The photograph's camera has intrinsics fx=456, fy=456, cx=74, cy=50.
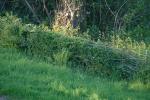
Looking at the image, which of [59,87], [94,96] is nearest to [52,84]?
[59,87]

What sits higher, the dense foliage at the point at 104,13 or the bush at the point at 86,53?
the dense foliage at the point at 104,13

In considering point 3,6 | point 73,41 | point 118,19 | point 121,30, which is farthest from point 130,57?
point 3,6

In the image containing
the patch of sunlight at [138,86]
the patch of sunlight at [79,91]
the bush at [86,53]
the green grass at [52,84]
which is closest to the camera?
the green grass at [52,84]

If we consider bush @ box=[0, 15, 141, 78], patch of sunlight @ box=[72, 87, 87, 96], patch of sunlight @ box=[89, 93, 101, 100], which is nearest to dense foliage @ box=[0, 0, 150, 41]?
bush @ box=[0, 15, 141, 78]

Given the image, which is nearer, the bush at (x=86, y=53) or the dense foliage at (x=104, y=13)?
the bush at (x=86, y=53)

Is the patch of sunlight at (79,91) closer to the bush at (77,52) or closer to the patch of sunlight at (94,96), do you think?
the patch of sunlight at (94,96)

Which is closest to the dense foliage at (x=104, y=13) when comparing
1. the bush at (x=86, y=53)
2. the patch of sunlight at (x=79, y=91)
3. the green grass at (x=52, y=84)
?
the bush at (x=86, y=53)

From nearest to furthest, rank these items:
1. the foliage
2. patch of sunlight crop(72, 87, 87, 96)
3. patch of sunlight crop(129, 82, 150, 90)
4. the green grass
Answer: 1. the green grass
2. patch of sunlight crop(72, 87, 87, 96)
3. patch of sunlight crop(129, 82, 150, 90)
4. the foliage

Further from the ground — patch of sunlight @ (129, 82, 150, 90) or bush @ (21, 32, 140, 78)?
bush @ (21, 32, 140, 78)

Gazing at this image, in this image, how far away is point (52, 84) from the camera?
991 centimetres

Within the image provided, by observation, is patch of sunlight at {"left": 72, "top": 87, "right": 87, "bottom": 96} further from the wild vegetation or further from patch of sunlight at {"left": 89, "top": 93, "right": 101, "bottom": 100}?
patch of sunlight at {"left": 89, "top": 93, "right": 101, "bottom": 100}

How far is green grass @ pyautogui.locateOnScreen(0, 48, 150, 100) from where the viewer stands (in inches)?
366

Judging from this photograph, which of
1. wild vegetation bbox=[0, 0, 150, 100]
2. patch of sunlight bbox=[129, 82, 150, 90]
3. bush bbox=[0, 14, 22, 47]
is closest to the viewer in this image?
wild vegetation bbox=[0, 0, 150, 100]

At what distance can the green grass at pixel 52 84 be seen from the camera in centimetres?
930
